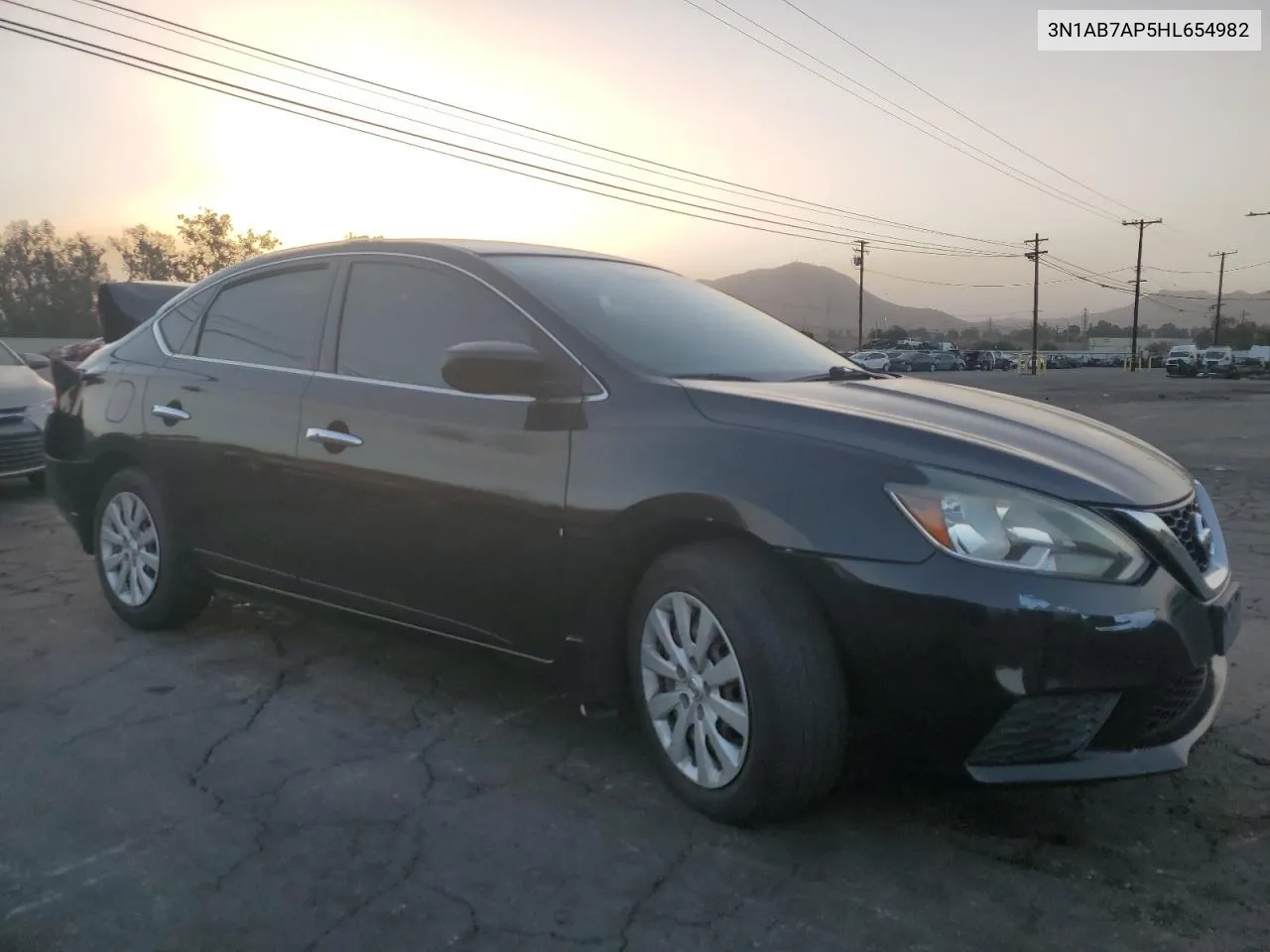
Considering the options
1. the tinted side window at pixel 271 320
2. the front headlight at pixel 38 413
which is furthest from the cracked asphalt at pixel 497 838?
the front headlight at pixel 38 413

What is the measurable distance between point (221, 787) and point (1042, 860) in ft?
7.41

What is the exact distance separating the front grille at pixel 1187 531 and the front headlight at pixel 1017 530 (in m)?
0.23

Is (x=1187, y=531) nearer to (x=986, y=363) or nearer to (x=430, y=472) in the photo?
(x=430, y=472)

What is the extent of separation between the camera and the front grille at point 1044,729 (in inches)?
92.0

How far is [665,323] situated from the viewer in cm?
351

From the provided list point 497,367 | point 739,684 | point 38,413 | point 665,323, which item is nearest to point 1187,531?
point 739,684

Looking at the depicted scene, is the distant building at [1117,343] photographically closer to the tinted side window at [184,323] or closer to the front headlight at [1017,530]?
the tinted side window at [184,323]

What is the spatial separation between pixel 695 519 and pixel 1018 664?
87cm

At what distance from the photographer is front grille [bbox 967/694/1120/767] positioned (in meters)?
2.34

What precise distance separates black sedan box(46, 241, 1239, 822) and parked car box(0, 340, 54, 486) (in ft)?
A: 15.8

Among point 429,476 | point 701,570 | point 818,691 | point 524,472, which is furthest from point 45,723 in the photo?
point 818,691

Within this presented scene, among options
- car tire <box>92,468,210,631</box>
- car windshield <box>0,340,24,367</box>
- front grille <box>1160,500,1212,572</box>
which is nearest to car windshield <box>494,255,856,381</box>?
front grille <box>1160,500,1212,572</box>

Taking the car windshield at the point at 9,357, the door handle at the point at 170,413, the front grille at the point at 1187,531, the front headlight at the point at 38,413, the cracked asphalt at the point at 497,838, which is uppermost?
the car windshield at the point at 9,357

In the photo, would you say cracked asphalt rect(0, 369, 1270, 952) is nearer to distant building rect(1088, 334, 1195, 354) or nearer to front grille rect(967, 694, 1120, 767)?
front grille rect(967, 694, 1120, 767)
